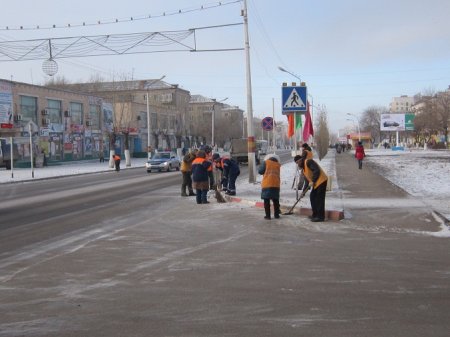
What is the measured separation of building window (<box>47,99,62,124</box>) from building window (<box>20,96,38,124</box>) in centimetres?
193

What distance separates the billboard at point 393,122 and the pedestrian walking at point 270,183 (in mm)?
90493

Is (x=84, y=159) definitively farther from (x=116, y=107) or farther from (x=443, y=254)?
(x=443, y=254)

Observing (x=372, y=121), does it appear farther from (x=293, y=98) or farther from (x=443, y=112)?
(x=293, y=98)

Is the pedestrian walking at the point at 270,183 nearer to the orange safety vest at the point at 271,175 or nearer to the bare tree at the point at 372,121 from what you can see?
the orange safety vest at the point at 271,175

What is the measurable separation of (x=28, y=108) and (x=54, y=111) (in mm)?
4191

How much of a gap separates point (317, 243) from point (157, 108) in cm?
7027

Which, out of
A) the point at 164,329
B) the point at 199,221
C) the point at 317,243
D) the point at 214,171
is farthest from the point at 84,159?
the point at 164,329

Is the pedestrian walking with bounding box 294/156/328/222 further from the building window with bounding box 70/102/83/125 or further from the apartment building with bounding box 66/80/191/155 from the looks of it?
the apartment building with bounding box 66/80/191/155

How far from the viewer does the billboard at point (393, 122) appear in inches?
3846

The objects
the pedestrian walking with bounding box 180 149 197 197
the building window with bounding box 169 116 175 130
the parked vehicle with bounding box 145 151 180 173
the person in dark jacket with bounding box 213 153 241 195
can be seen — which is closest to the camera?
the person in dark jacket with bounding box 213 153 241 195

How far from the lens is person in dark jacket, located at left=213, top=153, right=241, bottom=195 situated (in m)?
16.9

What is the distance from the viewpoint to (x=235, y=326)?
483 centimetres

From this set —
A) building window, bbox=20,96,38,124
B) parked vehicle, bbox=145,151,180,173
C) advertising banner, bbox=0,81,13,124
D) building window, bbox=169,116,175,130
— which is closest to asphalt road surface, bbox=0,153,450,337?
parked vehicle, bbox=145,151,180,173

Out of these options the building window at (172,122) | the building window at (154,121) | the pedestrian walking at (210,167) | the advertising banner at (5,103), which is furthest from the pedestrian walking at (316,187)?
the building window at (172,122)
